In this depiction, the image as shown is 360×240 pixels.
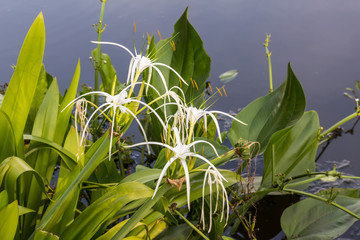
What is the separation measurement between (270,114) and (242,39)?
812mm

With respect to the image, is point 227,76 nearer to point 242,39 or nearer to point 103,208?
point 242,39

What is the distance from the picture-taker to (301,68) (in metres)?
1.30

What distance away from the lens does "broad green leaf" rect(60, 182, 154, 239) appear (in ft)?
1.74

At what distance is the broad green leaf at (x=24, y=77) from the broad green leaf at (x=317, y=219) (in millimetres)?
455

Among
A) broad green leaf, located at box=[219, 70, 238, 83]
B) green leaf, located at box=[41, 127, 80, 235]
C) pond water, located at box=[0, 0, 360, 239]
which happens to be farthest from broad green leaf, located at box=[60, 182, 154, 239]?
broad green leaf, located at box=[219, 70, 238, 83]

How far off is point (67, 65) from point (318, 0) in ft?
3.35

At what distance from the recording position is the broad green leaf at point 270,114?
0.68 meters

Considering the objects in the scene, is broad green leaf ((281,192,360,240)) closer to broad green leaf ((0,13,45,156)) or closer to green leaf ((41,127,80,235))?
green leaf ((41,127,80,235))

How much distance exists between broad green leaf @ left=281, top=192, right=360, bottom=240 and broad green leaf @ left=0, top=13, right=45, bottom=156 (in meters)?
0.46

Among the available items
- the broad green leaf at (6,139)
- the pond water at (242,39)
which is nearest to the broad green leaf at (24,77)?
the broad green leaf at (6,139)

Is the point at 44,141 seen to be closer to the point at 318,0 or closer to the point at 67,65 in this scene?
the point at 67,65

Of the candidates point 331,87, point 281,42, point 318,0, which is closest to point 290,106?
point 331,87

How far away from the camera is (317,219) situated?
71 cm

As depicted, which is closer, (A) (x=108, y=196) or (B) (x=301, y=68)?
(A) (x=108, y=196)
